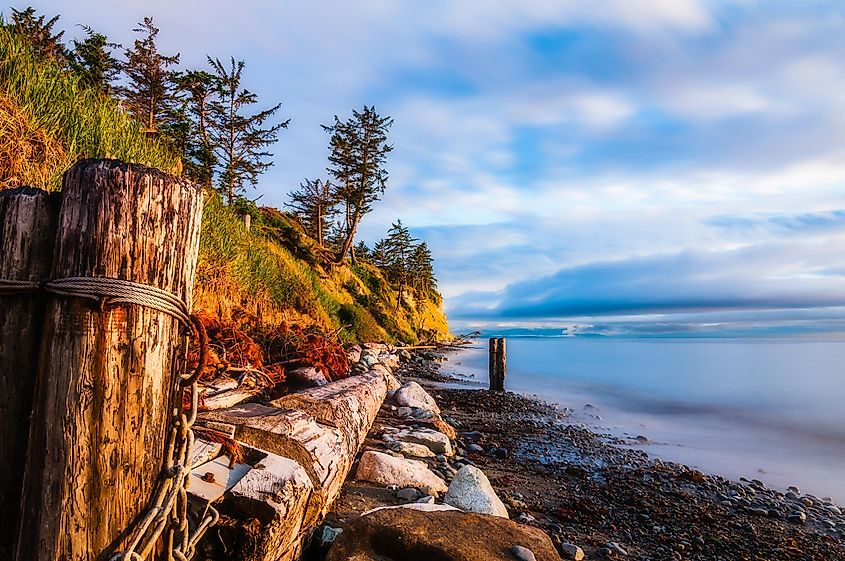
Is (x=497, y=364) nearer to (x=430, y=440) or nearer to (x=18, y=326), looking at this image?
(x=430, y=440)

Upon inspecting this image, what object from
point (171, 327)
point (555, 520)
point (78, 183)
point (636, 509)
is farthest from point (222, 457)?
point (636, 509)

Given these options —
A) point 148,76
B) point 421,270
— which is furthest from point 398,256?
point 148,76

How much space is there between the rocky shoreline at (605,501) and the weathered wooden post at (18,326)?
179 cm

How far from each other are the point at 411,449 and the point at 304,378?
5.66 ft

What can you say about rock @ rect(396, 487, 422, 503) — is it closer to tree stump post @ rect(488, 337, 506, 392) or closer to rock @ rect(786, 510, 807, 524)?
rock @ rect(786, 510, 807, 524)

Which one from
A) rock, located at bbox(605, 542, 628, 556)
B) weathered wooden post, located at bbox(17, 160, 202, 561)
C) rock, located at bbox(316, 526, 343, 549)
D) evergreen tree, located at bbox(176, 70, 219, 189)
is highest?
evergreen tree, located at bbox(176, 70, 219, 189)

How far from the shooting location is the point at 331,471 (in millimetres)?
4043

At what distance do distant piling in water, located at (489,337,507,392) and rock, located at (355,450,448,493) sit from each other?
44.7 feet

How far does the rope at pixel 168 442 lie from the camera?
188 centimetres

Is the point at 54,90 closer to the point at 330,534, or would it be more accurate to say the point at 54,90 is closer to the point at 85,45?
the point at 330,534

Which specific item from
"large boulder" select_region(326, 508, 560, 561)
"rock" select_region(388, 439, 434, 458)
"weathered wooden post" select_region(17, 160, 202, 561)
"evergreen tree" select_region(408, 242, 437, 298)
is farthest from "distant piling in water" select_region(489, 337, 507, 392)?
"evergreen tree" select_region(408, 242, 437, 298)

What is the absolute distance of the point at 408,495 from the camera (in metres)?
4.78

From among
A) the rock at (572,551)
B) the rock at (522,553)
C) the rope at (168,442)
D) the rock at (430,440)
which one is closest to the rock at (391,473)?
the rock at (572,551)

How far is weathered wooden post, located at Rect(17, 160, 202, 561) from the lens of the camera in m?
1.88
